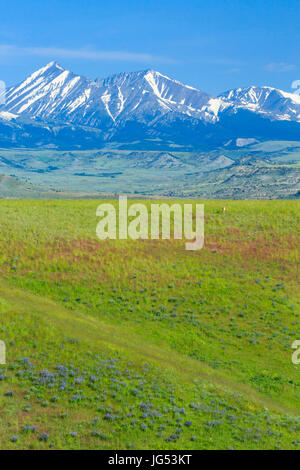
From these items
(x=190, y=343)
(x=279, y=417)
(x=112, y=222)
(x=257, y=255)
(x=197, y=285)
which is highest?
(x=112, y=222)

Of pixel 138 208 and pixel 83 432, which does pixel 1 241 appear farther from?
pixel 83 432

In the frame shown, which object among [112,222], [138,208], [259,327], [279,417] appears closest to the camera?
[279,417]

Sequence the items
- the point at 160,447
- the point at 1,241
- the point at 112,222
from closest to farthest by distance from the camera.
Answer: the point at 160,447 < the point at 1,241 < the point at 112,222

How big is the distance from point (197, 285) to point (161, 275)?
18.0ft

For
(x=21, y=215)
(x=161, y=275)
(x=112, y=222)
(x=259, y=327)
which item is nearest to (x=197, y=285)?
(x=161, y=275)

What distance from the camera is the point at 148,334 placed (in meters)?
49.3

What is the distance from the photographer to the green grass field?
100.0 feet

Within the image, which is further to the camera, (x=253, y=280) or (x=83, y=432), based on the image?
(x=253, y=280)

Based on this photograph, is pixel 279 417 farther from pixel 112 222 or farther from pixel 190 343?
pixel 112 222

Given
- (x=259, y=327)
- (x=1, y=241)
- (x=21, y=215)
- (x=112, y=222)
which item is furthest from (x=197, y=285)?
(x=21, y=215)

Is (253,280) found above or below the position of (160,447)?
above

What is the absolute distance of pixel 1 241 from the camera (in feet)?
222

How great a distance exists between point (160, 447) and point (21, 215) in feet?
198

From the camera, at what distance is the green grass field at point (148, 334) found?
30.5 metres
